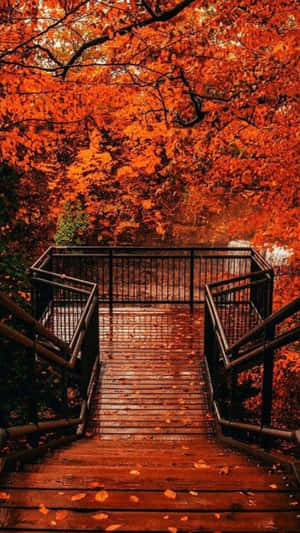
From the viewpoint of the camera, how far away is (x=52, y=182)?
18.3 m

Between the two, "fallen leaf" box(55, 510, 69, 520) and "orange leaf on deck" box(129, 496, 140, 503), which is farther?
"orange leaf on deck" box(129, 496, 140, 503)

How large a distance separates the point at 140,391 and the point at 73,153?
45.9ft

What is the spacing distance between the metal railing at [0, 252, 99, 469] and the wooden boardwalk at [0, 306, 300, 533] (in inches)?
10.9

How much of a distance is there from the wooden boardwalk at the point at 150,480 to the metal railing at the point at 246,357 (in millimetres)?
314

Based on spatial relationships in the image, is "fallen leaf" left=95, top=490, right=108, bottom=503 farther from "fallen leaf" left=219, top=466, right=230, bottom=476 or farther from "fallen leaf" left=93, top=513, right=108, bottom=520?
"fallen leaf" left=219, top=466, right=230, bottom=476

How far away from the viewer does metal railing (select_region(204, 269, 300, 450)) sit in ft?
13.0

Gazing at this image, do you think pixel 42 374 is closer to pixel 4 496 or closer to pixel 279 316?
pixel 4 496

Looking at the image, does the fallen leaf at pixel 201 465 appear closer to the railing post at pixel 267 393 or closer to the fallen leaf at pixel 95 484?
the railing post at pixel 267 393

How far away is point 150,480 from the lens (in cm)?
364

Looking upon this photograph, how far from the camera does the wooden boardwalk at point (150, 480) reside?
2973 millimetres

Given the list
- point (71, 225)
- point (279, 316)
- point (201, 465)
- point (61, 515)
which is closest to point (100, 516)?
point (61, 515)

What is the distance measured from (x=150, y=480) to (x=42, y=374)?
316cm

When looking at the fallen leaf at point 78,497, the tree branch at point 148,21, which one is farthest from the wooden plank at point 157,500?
the tree branch at point 148,21

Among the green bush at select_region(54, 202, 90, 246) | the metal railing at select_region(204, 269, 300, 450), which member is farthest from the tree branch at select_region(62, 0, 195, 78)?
the green bush at select_region(54, 202, 90, 246)
